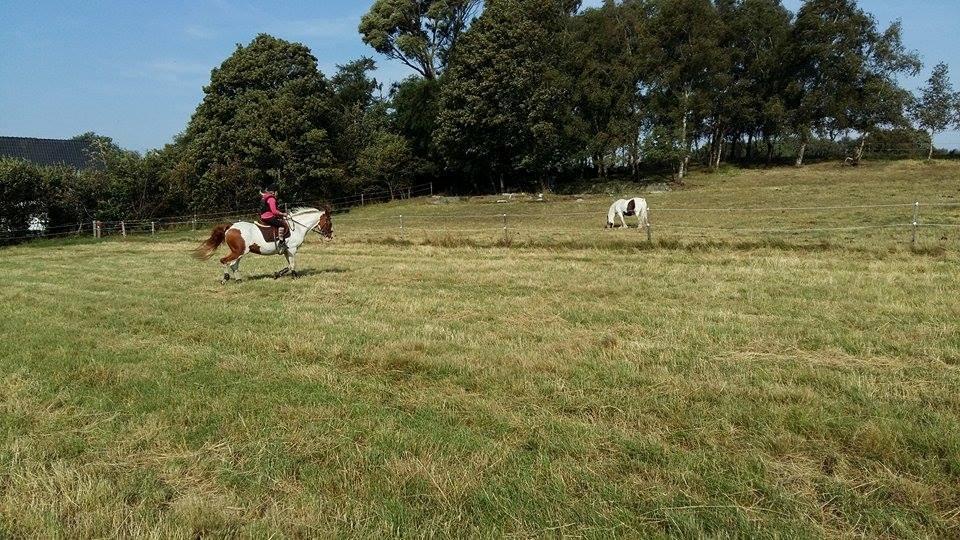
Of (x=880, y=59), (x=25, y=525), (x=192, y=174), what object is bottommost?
(x=25, y=525)

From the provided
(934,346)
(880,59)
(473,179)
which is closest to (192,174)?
(473,179)

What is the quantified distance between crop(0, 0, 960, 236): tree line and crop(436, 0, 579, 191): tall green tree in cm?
12

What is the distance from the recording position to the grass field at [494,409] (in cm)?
326

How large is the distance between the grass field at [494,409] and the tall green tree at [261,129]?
28.6 metres

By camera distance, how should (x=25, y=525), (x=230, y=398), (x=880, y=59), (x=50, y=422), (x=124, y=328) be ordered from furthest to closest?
(x=880, y=59) < (x=124, y=328) < (x=230, y=398) < (x=50, y=422) < (x=25, y=525)

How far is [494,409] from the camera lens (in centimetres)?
468

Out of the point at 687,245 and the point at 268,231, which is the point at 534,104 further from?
the point at 268,231

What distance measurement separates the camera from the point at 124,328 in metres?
8.09

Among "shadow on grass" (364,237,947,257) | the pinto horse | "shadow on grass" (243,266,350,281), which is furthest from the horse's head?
"shadow on grass" (364,237,947,257)

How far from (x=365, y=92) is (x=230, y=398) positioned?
5513cm

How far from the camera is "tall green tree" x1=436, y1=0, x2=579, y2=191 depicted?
42125 millimetres

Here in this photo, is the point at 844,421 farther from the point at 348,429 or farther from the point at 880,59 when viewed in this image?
the point at 880,59

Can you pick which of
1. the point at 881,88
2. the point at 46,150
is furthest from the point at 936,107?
the point at 46,150

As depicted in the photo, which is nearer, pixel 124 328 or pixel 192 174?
pixel 124 328
